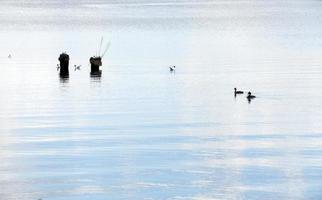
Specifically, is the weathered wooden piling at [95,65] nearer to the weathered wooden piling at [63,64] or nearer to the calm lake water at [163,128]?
the calm lake water at [163,128]

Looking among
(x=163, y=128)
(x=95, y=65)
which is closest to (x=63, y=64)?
(x=95, y=65)

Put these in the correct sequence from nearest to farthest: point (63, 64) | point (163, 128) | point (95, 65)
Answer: point (163, 128)
point (63, 64)
point (95, 65)

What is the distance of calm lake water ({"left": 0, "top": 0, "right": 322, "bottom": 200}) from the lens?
4622cm

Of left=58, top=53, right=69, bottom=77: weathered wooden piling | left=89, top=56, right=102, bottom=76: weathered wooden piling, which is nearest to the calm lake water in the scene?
left=89, top=56, right=102, bottom=76: weathered wooden piling

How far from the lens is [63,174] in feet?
159

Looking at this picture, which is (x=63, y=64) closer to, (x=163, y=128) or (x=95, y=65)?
(x=95, y=65)

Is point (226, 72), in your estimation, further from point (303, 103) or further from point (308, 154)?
point (308, 154)

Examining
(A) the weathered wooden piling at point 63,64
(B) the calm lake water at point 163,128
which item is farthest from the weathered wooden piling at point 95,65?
(A) the weathered wooden piling at point 63,64

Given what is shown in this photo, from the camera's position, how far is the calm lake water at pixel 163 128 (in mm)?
46219

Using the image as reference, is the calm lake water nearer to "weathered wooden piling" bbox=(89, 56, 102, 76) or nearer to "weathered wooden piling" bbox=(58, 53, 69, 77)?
"weathered wooden piling" bbox=(89, 56, 102, 76)

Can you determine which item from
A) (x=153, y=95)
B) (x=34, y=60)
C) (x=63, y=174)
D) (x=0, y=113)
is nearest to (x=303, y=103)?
(x=153, y=95)

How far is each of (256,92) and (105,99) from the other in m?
12.5

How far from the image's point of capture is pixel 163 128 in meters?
64.6

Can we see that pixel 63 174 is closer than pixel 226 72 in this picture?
Yes
